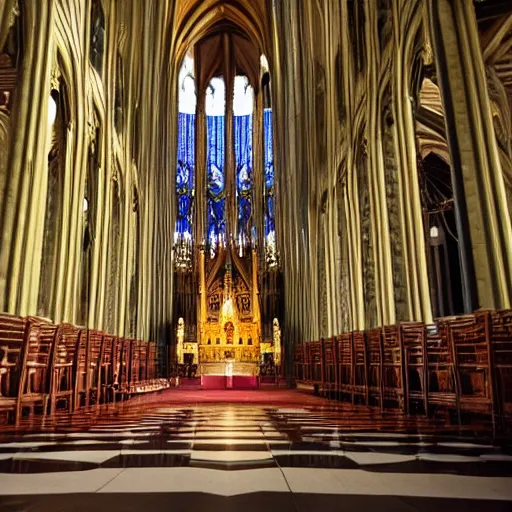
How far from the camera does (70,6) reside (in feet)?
24.4

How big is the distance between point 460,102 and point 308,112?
10186 millimetres

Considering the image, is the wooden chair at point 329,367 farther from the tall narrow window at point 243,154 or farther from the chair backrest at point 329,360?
the tall narrow window at point 243,154

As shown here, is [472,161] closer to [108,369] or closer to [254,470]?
[254,470]

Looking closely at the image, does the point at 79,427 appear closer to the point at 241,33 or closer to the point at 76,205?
the point at 76,205

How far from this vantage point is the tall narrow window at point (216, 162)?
81.8 ft

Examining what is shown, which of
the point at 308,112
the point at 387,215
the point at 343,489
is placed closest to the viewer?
the point at 343,489

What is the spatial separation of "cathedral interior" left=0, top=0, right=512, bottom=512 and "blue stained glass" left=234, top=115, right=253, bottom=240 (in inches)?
191

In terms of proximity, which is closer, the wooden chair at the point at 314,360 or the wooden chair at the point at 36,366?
the wooden chair at the point at 36,366

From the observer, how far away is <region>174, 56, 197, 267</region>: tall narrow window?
984 inches

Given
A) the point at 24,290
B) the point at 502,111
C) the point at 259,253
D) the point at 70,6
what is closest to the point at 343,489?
the point at 24,290

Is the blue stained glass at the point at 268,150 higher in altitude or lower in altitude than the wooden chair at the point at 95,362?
higher

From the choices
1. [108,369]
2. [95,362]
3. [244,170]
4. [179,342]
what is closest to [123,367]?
[108,369]

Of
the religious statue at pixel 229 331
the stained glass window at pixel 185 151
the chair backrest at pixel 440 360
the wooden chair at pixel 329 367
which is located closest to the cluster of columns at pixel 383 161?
the chair backrest at pixel 440 360

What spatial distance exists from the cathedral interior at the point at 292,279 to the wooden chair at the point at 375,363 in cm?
5
